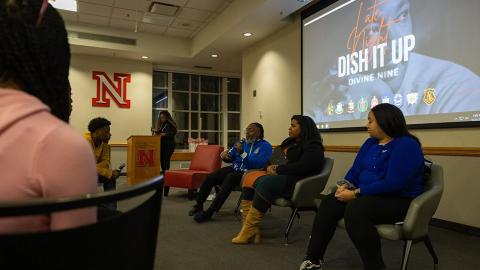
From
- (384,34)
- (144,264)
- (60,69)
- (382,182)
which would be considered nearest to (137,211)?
(144,264)

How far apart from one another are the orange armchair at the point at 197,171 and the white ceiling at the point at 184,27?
2.12 metres

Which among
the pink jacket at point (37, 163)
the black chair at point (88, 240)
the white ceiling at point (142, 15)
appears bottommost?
the black chair at point (88, 240)

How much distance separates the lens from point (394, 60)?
149 inches

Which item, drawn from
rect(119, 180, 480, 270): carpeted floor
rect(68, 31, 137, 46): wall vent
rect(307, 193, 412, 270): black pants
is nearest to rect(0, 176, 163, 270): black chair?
rect(307, 193, 412, 270): black pants

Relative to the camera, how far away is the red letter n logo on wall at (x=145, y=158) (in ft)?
18.9

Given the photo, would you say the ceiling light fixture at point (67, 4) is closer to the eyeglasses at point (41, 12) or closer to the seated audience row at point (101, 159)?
the seated audience row at point (101, 159)

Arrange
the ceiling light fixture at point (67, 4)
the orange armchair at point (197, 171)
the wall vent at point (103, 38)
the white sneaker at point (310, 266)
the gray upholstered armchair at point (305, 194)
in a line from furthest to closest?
the wall vent at point (103, 38) → the ceiling light fixture at point (67, 4) → the orange armchair at point (197, 171) → the gray upholstered armchair at point (305, 194) → the white sneaker at point (310, 266)

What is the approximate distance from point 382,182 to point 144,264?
1.72m

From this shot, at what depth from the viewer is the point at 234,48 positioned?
7.25 meters

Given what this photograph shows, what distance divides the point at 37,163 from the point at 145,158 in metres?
5.41

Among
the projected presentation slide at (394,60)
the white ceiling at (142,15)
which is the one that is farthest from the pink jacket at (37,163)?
the white ceiling at (142,15)

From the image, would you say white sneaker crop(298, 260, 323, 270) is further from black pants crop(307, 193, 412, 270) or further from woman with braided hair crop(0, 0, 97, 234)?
woman with braided hair crop(0, 0, 97, 234)

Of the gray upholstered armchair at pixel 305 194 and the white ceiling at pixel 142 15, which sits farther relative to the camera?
the white ceiling at pixel 142 15

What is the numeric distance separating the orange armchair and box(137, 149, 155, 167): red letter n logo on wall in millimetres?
640
